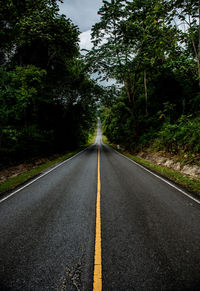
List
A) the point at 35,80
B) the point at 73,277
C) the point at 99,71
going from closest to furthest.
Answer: the point at 73,277 < the point at 35,80 < the point at 99,71

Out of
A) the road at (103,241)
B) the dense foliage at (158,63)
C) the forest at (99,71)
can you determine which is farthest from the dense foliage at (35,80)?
the road at (103,241)

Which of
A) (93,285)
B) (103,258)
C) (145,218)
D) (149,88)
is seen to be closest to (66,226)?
(103,258)

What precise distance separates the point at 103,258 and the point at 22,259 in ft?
4.58

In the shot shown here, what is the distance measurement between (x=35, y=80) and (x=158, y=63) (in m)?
13.0

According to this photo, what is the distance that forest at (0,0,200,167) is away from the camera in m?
7.67

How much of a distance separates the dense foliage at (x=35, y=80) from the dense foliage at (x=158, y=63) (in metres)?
3.59

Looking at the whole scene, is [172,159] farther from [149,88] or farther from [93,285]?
[149,88]

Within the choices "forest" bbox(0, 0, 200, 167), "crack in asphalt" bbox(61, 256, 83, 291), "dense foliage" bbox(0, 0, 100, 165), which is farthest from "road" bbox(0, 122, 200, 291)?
"dense foliage" bbox(0, 0, 100, 165)

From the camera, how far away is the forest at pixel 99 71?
7672 mm

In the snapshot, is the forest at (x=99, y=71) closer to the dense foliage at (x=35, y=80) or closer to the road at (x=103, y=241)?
the dense foliage at (x=35, y=80)

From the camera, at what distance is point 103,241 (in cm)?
254

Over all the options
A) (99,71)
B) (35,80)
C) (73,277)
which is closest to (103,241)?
(73,277)

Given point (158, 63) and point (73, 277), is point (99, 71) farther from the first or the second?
point (73, 277)

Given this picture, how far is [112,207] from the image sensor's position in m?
3.83
